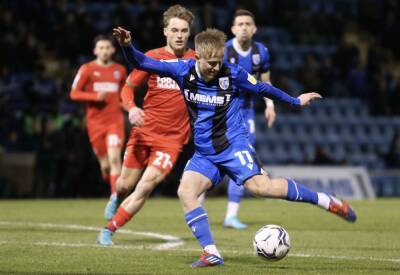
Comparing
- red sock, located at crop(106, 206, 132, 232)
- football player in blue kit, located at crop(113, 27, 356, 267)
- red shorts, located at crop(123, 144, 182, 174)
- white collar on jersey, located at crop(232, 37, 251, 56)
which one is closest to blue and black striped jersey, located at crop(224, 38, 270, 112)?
white collar on jersey, located at crop(232, 37, 251, 56)

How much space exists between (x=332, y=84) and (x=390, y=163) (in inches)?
103

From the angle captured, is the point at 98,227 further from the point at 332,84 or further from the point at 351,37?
the point at 351,37

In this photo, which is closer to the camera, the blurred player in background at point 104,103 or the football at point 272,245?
the football at point 272,245

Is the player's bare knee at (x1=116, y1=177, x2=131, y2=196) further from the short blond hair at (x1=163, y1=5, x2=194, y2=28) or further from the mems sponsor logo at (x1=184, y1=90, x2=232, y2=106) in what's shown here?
the mems sponsor logo at (x1=184, y1=90, x2=232, y2=106)

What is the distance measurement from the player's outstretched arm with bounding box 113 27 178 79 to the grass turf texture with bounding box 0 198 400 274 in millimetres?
1577

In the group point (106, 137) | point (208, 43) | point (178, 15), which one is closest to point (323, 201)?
point (208, 43)

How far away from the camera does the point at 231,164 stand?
7.99 m

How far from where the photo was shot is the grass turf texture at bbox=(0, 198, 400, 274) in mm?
7582

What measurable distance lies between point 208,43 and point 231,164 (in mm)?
1021

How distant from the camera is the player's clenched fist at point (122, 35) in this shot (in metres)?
7.72

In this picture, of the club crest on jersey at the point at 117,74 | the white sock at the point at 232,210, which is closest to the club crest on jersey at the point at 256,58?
the white sock at the point at 232,210

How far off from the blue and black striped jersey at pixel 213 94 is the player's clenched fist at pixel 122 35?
266mm

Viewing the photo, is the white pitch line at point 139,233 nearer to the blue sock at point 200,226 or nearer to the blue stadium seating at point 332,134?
the blue sock at point 200,226

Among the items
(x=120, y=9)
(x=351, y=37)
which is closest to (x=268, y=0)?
(x=351, y=37)
